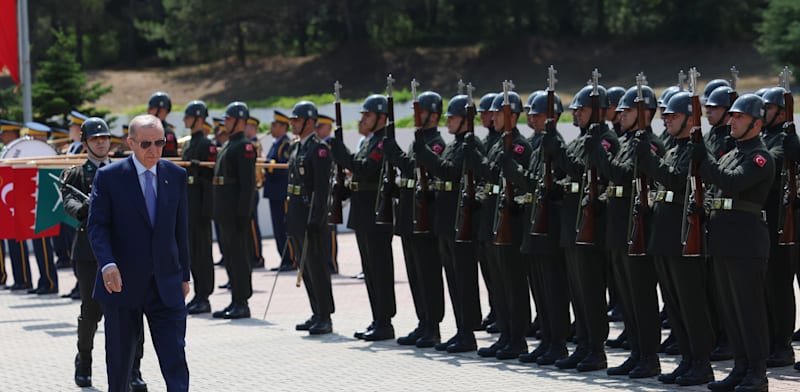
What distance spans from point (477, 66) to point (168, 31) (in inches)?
431

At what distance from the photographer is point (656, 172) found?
8523mm

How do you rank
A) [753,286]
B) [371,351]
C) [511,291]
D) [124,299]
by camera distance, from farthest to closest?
[371,351] < [511,291] < [753,286] < [124,299]

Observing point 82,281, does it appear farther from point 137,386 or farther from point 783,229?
point 783,229

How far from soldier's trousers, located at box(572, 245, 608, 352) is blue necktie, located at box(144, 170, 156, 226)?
332 centimetres

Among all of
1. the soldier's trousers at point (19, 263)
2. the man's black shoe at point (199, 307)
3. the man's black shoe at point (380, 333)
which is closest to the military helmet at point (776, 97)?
the man's black shoe at point (380, 333)

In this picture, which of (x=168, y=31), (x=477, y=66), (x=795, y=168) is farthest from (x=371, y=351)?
(x=168, y=31)

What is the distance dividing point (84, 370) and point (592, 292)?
365cm

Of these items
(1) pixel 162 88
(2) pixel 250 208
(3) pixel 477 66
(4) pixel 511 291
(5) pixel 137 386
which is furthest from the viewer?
(1) pixel 162 88

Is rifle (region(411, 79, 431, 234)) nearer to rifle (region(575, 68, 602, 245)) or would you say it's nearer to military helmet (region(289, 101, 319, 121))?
rifle (region(575, 68, 602, 245))

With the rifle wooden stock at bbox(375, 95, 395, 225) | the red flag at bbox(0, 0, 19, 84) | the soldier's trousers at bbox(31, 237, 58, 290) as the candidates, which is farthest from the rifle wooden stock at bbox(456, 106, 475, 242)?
the red flag at bbox(0, 0, 19, 84)

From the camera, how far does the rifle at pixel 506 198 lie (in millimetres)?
9781

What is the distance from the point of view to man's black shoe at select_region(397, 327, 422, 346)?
1101 cm

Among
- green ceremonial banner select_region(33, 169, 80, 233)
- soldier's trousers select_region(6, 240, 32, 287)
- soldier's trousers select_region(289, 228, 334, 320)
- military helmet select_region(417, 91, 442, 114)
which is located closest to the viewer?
military helmet select_region(417, 91, 442, 114)

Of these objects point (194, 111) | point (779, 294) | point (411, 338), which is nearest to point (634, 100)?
point (779, 294)
